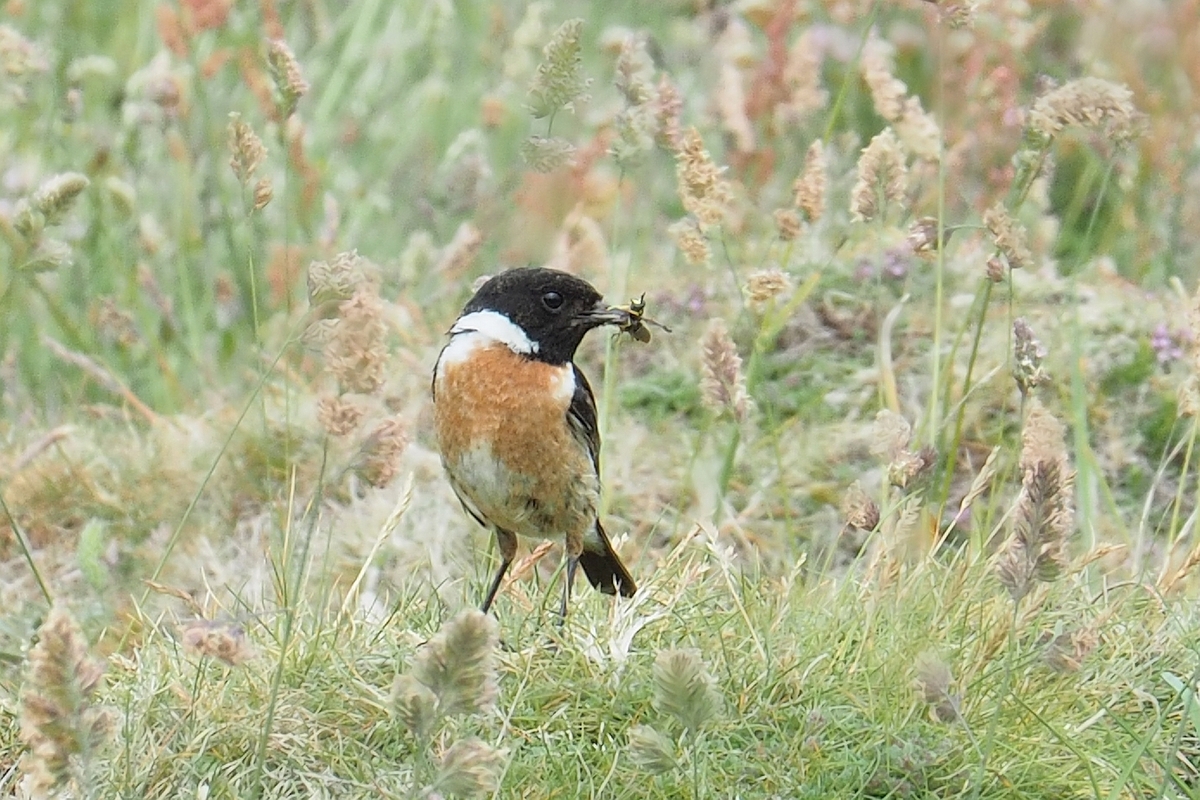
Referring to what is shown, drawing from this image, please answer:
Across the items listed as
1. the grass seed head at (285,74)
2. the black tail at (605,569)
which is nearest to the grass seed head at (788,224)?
the black tail at (605,569)

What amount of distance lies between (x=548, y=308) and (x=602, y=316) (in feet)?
0.40

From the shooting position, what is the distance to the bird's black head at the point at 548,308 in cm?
405

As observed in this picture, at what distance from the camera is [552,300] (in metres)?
4.06

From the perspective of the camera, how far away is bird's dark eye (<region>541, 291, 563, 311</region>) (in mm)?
4051

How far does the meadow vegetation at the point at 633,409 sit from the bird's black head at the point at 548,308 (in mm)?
121

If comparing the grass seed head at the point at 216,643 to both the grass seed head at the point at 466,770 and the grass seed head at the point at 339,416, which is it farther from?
the grass seed head at the point at 339,416

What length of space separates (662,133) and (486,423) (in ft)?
2.62

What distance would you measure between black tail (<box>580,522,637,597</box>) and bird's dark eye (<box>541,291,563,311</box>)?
505mm

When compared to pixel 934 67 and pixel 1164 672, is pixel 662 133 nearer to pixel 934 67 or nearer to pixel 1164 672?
pixel 1164 672

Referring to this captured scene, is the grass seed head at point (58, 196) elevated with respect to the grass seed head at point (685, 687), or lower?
elevated

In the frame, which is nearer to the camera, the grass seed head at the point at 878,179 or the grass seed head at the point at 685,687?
the grass seed head at the point at 685,687

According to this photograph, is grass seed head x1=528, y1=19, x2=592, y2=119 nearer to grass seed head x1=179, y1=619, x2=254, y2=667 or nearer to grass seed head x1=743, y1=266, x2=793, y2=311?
grass seed head x1=743, y1=266, x2=793, y2=311

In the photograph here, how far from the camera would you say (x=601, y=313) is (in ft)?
13.4

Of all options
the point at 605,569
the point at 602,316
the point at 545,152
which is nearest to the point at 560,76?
the point at 545,152
